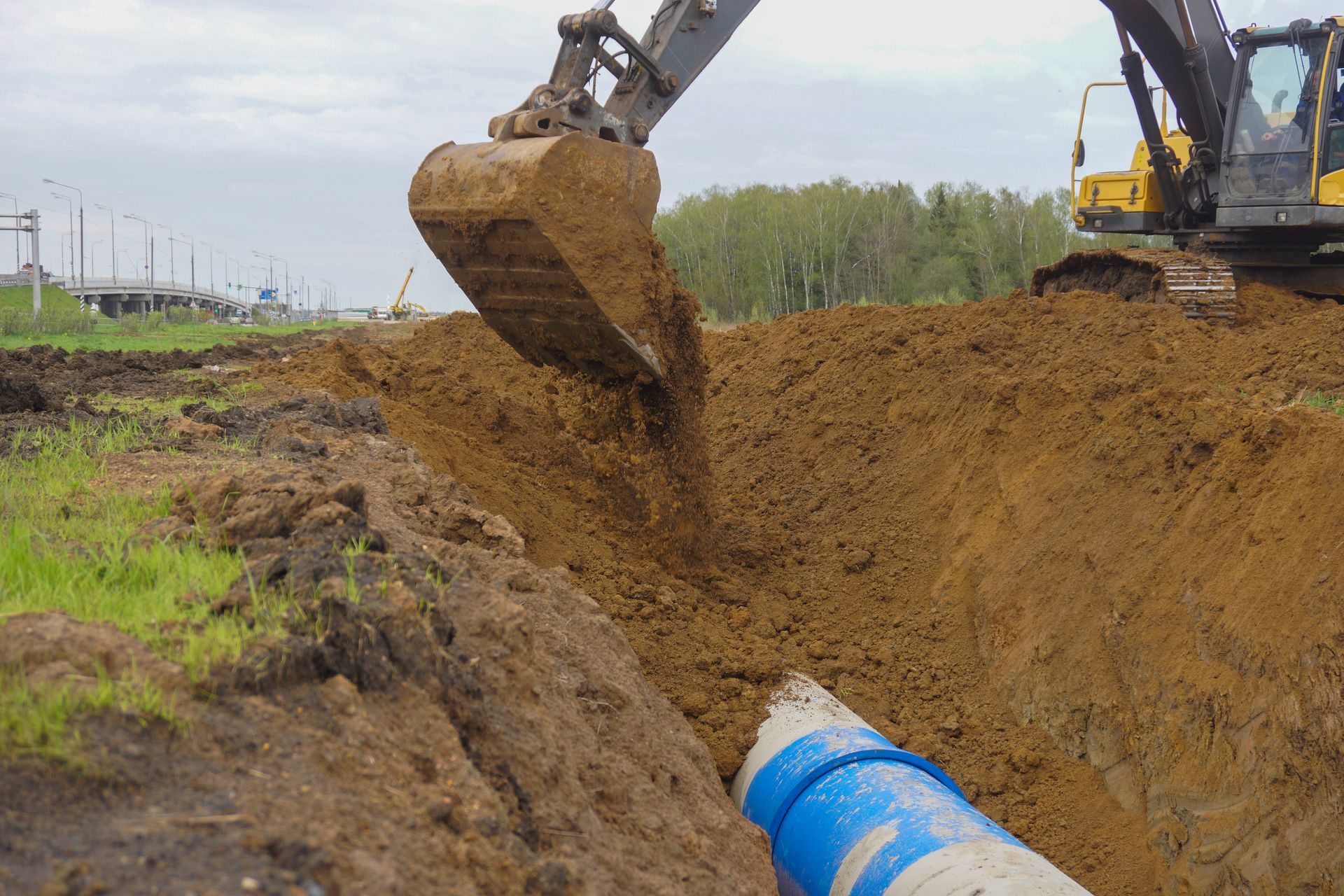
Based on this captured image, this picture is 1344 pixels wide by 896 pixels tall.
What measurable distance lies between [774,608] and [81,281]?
56.0 m

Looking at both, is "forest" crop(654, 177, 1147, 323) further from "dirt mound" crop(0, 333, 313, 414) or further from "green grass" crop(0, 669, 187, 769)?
"green grass" crop(0, 669, 187, 769)

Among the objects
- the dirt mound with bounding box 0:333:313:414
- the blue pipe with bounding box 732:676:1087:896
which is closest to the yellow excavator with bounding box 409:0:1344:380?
the blue pipe with bounding box 732:676:1087:896

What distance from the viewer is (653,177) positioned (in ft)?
20.4

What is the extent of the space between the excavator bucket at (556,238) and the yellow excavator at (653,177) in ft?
0.03

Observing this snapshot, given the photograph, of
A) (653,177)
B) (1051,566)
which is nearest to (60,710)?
(653,177)

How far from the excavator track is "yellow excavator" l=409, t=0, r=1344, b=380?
0.02 m

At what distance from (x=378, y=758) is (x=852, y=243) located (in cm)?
3202

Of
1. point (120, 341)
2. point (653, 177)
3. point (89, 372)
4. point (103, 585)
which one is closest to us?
point (103, 585)

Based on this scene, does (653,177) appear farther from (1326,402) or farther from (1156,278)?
(1156,278)

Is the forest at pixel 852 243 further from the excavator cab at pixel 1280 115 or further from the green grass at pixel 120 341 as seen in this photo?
the excavator cab at pixel 1280 115

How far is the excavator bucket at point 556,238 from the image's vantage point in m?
A: 5.79

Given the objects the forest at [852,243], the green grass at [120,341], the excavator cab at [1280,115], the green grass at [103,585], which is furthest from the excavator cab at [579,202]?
the forest at [852,243]

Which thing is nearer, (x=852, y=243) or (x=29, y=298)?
(x=852, y=243)

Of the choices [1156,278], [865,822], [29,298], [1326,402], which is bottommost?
[865,822]
